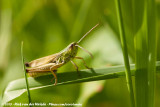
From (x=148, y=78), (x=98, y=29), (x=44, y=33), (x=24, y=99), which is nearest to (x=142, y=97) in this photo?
(x=148, y=78)

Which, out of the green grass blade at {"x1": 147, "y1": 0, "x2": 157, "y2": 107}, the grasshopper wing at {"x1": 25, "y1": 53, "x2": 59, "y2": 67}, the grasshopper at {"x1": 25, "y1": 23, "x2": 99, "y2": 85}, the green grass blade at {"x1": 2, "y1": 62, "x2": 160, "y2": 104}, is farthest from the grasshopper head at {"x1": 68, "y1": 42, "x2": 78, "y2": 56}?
the green grass blade at {"x1": 147, "y1": 0, "x2": 157, "y2": 107}

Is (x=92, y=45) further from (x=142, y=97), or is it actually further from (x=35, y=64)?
(x=142, y=97)

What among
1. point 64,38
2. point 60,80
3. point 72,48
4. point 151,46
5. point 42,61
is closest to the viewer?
point 151,46

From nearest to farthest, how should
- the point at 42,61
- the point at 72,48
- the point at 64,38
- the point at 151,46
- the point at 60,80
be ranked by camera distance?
1. the point at 151,46
2. the point at 60,80
3. the point at 72,48
4. the point at 42,61
5. the point at 64,38

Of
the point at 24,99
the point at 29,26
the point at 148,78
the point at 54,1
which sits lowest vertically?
the point at 24,99

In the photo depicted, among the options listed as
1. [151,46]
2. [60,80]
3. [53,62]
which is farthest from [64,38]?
[151,46]

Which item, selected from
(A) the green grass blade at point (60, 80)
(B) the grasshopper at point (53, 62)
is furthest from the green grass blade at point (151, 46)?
(B) the grasshopper at point (53, 62)

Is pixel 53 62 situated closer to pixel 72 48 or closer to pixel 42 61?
pixel 42 61

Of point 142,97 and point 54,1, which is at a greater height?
point 54,1

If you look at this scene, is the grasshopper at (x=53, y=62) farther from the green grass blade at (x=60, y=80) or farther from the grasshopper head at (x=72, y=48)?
the green grass blade at (x=60, y=80)
